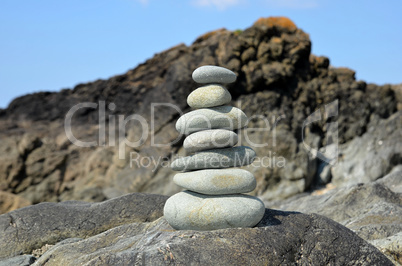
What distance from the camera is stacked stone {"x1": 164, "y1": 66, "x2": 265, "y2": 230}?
25.2ft

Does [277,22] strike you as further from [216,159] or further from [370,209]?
[216,159]

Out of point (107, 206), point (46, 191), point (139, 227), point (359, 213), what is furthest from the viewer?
point (46, 191)

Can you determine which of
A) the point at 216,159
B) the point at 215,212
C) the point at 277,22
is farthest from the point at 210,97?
the point at 277,22

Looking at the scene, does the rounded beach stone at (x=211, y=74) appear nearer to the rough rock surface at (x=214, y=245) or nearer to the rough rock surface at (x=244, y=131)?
the rough rock surface at (x=214, y=245)

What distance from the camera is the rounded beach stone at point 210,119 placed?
8.39 meters

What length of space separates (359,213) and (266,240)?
569 centimetres

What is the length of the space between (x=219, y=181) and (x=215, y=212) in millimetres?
570

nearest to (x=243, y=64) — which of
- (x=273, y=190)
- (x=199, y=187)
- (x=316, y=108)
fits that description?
(x=316, y=108)

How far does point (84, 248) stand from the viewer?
814 cm

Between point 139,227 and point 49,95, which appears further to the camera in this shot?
point 49,95

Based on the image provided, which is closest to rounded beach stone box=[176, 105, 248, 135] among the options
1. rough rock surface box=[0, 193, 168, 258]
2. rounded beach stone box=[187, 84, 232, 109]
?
rounded beach stone box=[187, 84, 232, 109]

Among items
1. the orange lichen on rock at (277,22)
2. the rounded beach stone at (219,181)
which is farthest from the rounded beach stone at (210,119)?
the orange lichen on rock at (277,22)

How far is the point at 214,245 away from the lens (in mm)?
6867

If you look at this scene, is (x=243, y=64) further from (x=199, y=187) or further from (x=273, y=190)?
(x=199, y=187)
